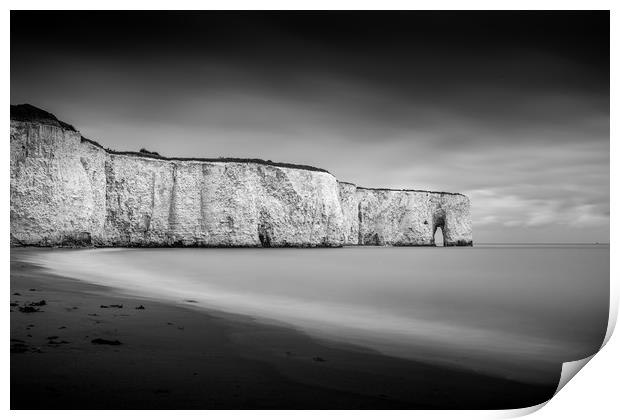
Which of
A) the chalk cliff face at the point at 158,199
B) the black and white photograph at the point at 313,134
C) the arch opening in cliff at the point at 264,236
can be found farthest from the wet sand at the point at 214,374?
the arch opening in cliff at the point at 264,236

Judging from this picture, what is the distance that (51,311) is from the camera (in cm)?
345

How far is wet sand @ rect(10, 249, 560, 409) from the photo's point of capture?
2.22 meters

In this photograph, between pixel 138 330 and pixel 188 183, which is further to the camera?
pixel 188 183

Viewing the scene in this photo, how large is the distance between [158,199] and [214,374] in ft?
70.2

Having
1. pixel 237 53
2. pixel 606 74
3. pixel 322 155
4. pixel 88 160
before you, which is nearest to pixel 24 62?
pixel 237 53

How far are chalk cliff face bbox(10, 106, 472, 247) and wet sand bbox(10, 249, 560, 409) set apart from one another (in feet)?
21.4

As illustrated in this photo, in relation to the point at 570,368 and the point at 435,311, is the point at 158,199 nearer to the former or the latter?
the point at 435,311

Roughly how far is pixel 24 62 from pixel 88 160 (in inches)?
640

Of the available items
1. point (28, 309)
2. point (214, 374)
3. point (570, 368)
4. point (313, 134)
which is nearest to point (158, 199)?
point (28, 309)

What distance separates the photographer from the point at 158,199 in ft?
73.9

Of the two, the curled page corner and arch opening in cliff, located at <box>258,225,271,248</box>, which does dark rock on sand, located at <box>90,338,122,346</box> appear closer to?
the curled page corner

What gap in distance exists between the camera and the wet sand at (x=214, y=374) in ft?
7.27

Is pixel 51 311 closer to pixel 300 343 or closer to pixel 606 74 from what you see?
pixel 300 343

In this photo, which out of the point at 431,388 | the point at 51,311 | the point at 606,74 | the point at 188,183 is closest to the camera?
the point at 431,388
